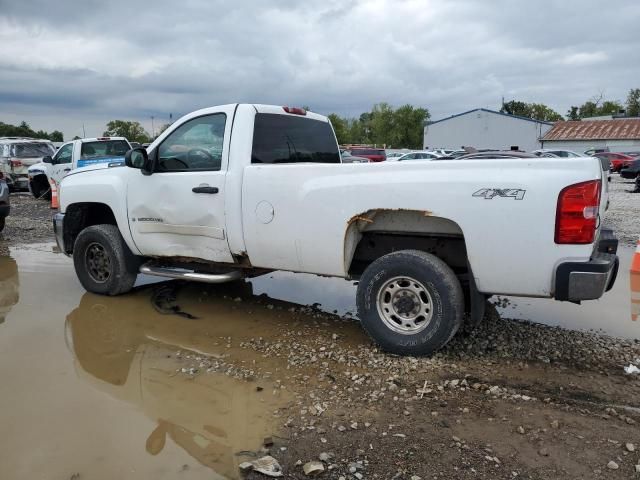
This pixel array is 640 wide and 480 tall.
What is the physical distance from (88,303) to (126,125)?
78844mm

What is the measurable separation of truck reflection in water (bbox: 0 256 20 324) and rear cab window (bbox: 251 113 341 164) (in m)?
3.25

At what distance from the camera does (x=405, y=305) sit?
14.1 feet

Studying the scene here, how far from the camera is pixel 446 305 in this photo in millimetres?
4070

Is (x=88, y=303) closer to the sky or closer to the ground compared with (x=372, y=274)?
closer to the ground

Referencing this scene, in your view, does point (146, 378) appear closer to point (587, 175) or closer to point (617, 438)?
point (617, 438)

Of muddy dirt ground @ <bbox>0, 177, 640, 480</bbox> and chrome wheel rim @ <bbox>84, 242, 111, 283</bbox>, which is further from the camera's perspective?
chrome wheel rim @ <bbox>84, 242, 111, 283</bbox>

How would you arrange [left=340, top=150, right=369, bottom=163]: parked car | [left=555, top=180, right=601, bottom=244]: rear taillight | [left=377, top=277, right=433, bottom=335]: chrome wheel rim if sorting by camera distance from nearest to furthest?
[left=555, top=180, right=601, bottom=244]: rear taillight, [left=377, top=277, right=433, bottom=335]: chrome wheel rim, [left=340, top=150, right=369, bottom=163]: parked car

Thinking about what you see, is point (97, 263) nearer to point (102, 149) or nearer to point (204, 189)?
point (204, 189)

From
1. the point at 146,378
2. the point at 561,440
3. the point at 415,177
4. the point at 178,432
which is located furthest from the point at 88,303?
the point at 561,440

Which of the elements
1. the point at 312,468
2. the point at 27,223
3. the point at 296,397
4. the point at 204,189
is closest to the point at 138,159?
the point at 204,189

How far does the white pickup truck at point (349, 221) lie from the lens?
12.1 feet

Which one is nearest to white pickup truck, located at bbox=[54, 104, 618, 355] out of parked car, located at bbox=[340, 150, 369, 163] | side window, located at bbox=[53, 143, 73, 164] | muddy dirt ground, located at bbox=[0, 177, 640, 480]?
muddy dirt ground, located at bbox=[0, 177, 640, 480]

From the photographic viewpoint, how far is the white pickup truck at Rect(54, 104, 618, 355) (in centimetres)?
370

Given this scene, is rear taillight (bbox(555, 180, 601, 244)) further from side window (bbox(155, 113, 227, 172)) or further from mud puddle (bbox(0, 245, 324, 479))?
side window (bbox(155, 113, 227, 172))
